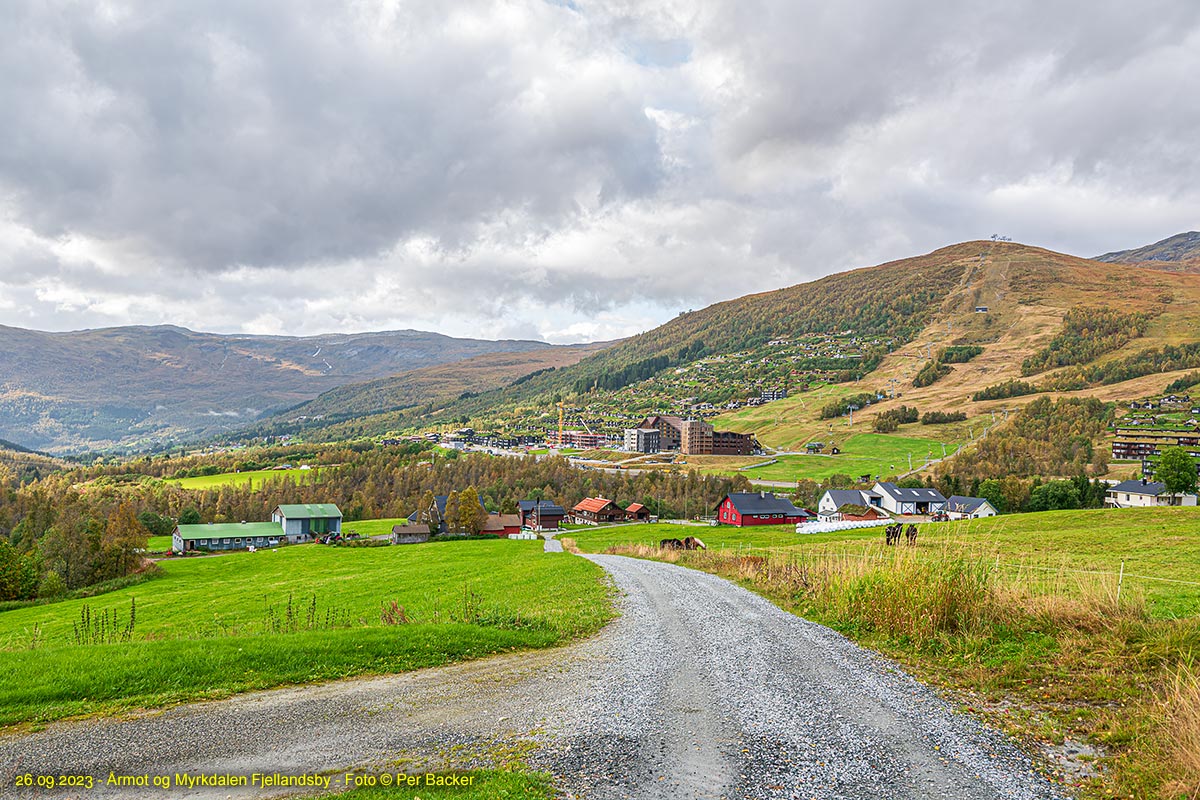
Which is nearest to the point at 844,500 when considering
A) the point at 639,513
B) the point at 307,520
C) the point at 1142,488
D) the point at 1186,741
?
the point at 639,513

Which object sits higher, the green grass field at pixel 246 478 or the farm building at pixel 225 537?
the green grass field at pixel 246 478

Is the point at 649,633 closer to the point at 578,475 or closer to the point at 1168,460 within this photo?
the point at 1168,460

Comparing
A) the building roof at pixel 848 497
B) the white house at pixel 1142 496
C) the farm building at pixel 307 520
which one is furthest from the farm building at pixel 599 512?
the white house at pixel 1142 496

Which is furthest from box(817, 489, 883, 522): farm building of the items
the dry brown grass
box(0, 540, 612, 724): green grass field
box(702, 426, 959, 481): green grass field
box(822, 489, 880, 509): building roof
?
the dry brown grass

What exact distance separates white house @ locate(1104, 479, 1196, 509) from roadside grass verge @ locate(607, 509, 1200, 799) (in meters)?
74.8

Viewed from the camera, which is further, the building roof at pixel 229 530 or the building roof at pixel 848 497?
the building roof at pixel 229 530

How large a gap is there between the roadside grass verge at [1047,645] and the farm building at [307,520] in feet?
329

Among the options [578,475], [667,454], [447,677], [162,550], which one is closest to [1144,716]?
[447,677]

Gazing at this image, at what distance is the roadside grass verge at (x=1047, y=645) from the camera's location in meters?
6.68

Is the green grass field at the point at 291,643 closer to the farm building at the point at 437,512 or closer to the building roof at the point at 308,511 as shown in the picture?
the farm building at the point at 437,512

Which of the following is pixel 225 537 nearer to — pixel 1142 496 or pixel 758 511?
pixel 758 511

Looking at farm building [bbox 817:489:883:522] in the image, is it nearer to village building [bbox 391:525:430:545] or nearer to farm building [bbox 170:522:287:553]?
village building [bbox 391:525:430:545]

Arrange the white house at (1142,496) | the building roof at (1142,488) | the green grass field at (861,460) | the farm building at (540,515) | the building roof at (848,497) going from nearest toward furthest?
1. the white house at (1142,496)
2. the building roof at (1142,488)
3. the building roof at (848,497)
4. the farm building at (540,515)
5. the green grass field at (861,460)

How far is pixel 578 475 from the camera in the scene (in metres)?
130
